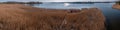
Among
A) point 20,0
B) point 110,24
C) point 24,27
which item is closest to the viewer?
point 24,27

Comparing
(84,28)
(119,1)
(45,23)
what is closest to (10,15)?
(45,23)

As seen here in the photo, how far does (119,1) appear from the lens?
1.18 meters

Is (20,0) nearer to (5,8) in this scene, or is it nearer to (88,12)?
(5,8)

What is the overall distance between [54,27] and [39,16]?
0.08 meters

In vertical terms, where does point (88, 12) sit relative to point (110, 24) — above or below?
above

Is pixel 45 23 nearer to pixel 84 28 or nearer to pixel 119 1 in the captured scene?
pixel 84 28

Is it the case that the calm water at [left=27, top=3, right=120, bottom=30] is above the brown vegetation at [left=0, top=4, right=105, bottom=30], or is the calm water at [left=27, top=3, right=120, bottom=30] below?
below

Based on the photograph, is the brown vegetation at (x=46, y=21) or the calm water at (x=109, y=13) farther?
the calm water at (x=109, y=13)

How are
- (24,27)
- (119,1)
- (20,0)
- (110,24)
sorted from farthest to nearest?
(20,0), (119,1), (110,24), (24,27)

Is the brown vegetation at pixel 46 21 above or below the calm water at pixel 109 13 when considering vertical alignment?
above

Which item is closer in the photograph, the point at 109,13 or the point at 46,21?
the point at 46,21

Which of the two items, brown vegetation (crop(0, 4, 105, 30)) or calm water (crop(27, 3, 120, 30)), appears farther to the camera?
calm water (crop(27, 3, 120, 30))

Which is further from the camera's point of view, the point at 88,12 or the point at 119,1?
the point at 119,1

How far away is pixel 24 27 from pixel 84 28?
0.82ft
